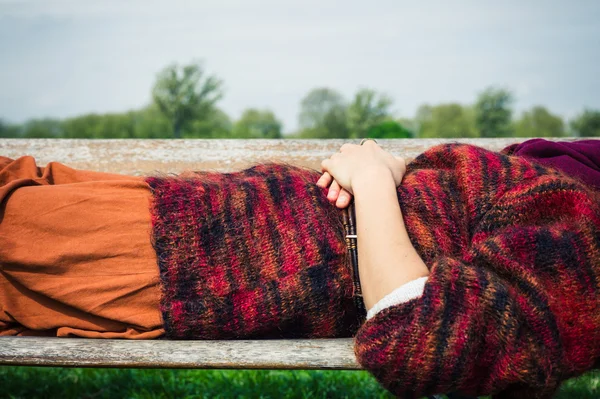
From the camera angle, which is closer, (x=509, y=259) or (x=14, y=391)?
(x=509, y=259)

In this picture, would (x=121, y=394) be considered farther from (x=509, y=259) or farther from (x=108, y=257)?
(x=509, y=259)

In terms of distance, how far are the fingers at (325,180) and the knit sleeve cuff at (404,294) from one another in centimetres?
41

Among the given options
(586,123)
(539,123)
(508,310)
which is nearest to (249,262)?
(508,310)

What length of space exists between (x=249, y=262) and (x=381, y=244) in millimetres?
349

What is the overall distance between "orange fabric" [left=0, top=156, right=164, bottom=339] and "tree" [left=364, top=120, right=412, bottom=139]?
8.18 ft

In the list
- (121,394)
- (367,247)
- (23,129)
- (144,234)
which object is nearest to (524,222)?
(367,247)

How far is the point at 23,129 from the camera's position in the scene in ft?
12.4

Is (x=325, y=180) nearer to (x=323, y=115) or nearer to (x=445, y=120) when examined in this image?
(x=323, y=115)

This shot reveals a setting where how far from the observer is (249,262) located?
145cm

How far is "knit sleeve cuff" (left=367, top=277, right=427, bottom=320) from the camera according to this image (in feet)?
4.03

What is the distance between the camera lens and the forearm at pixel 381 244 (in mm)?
1286

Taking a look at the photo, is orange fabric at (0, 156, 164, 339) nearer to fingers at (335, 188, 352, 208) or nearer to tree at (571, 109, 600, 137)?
fingers at (335, 188, 352, 208)

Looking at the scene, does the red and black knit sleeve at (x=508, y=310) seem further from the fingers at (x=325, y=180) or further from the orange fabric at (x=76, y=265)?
the orange fabric at (x=76, y=265)

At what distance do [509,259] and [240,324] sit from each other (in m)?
0.66
